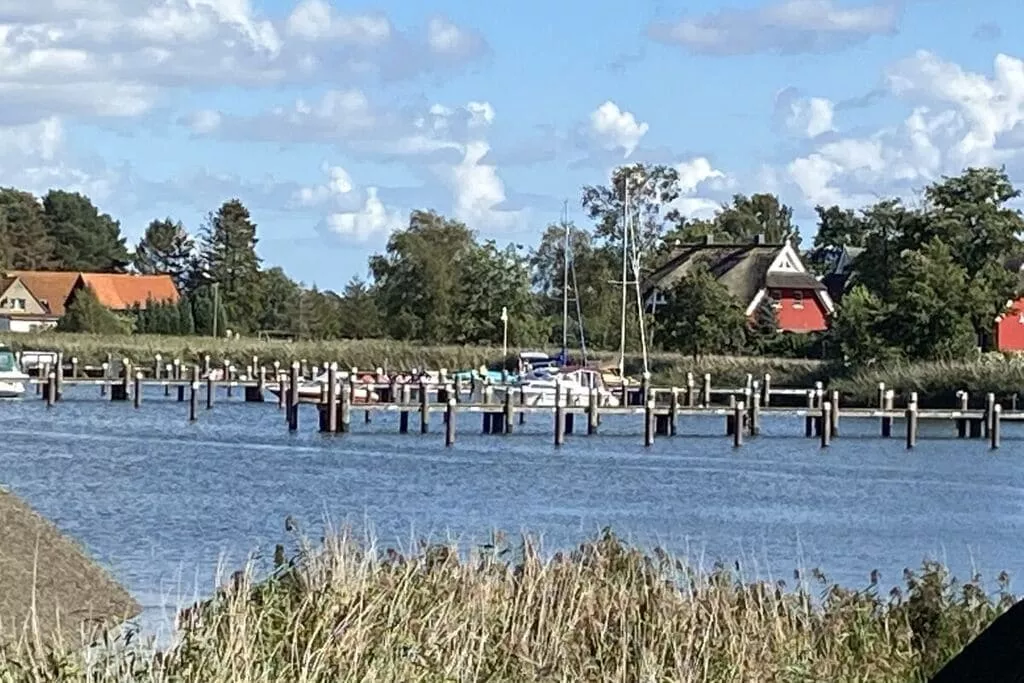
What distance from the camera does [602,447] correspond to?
5306 cm

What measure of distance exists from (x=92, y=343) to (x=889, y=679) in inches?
3193

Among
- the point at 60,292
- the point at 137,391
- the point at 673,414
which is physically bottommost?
the point at 673,414

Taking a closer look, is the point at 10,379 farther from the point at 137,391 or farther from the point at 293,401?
the point at 293,401

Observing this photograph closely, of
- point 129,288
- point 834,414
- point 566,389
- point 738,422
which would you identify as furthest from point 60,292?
point 738,422

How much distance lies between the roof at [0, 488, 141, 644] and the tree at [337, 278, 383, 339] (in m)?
86.5

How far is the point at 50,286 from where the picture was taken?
13550 cm

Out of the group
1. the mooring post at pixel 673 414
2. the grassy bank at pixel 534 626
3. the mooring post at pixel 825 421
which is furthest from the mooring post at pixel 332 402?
the grassy bank at pixel 534 626

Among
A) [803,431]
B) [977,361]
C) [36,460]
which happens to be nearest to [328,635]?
[36,460]

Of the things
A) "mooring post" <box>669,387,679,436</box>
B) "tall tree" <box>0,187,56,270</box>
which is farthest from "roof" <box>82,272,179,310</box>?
"mooring post" <box>669,387,679,436</box>

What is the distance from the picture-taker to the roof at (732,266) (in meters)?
110

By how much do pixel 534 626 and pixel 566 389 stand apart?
50611 millimetres

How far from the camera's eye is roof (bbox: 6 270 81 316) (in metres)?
133

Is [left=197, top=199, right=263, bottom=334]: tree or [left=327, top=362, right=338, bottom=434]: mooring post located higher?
[left=197, top=199, right=263, bottom=334]: tree

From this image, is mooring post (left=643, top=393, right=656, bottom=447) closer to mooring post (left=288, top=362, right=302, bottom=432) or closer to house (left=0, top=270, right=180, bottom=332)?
mooring post (left=288, top=362, right=302, bottom=432)
